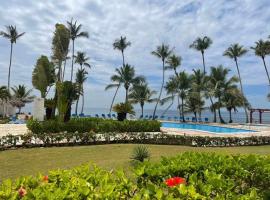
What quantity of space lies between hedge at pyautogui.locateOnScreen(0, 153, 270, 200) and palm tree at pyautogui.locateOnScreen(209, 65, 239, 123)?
38.1m

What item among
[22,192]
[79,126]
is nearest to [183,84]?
[79,126]

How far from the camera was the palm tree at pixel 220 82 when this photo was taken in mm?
43112

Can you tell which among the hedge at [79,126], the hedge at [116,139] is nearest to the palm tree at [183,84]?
the hedge at [79,126]

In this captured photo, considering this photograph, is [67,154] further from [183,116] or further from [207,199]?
[183,116]

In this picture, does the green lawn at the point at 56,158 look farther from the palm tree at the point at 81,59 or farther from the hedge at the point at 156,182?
the palm tree at the point at 81,59

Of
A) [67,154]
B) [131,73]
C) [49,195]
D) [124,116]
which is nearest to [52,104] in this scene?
[124,116]

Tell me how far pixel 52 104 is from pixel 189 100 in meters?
22.6

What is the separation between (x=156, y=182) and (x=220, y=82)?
40.2 m

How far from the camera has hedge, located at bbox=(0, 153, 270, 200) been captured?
324 centimetres

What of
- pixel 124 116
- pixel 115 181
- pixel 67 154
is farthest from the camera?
Answer: pixel 124 116

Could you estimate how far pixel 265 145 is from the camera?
1889 centimetres

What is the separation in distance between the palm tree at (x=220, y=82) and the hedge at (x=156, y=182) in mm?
38119

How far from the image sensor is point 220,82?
43.2 meters

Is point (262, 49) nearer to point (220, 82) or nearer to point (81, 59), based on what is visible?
point (220, 82)
